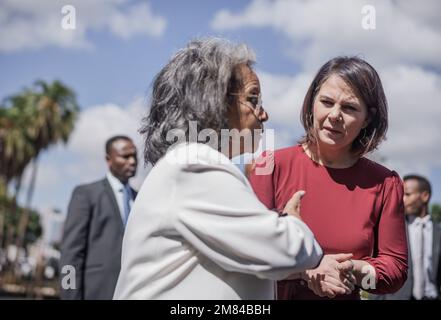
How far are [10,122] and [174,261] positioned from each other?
44.0 meters

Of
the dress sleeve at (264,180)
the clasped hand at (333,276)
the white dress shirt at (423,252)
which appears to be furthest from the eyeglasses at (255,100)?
the white dress shirt at (423,252)

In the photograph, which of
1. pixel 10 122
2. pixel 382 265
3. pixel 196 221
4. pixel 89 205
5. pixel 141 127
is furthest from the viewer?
pixel 10 122

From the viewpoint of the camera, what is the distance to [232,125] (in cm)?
213

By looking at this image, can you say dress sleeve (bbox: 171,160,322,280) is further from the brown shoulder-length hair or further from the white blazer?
the brown shoulder-length hair

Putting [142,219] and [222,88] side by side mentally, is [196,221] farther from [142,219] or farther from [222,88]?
[222,88]

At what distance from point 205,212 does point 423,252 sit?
19.1 feet

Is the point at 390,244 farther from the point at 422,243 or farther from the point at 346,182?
the point at 422,243

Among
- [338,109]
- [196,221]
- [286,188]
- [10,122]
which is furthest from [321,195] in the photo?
[10,122]

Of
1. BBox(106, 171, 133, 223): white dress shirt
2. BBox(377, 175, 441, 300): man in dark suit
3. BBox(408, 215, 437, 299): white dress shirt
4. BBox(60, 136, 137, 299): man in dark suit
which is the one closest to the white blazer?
BBox(60, 136, 137, 299): man in dark suit

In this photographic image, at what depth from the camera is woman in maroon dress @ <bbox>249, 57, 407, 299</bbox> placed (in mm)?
2537

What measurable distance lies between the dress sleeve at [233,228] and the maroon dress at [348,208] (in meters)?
0.61

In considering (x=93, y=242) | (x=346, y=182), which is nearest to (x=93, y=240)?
(x=93, y=242)

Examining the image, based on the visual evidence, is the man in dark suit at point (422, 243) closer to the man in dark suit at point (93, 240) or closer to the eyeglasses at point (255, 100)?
the man in dark suit at point (93, 240)

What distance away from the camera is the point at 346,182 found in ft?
8.67
